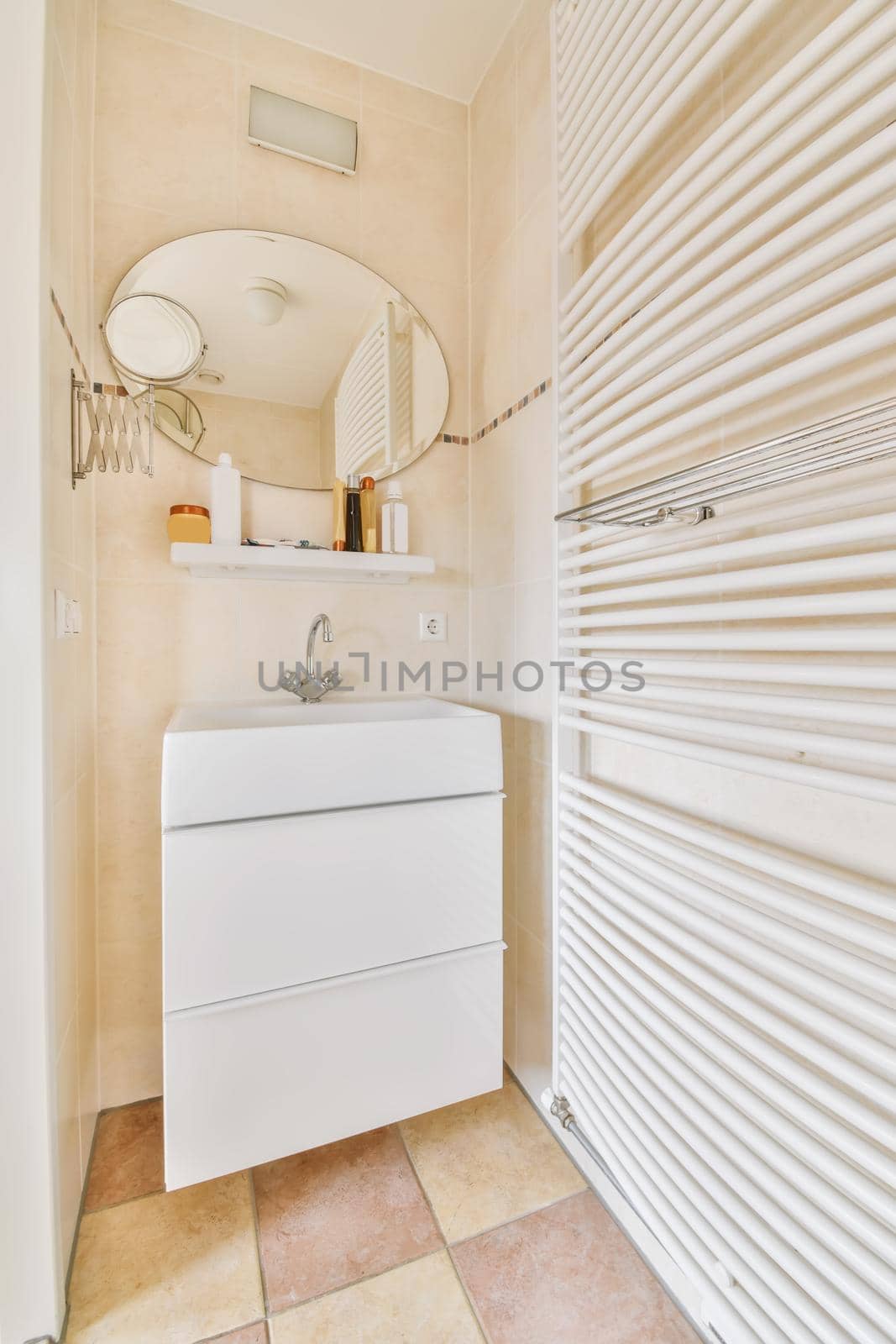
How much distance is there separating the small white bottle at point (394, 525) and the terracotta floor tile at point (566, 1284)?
1386 millimetres

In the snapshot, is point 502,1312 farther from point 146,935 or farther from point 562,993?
point 146,935

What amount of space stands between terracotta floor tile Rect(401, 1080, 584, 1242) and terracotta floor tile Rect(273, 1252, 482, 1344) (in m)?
0.09

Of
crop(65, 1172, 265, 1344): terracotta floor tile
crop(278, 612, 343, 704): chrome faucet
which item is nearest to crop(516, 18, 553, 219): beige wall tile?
crop(278, 612, 343, 704): chrome faucet

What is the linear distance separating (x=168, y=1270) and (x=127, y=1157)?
31cm

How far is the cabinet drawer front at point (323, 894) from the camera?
1.03m

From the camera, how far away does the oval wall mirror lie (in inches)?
55.5

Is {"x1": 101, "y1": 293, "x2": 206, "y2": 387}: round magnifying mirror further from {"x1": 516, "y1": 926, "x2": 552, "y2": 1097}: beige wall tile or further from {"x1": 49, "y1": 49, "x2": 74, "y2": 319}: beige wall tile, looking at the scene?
{"x1": 516, "y1": 926, "x2": 552, "y2": 1097}: beige wall tile

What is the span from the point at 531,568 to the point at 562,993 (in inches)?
34.7

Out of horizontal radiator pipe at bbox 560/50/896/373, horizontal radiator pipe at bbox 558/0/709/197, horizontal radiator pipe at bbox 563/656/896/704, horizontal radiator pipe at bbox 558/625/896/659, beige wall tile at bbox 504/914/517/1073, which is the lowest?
beige wall tile at bbox 504/914/517/1073

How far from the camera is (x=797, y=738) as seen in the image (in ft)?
2.20

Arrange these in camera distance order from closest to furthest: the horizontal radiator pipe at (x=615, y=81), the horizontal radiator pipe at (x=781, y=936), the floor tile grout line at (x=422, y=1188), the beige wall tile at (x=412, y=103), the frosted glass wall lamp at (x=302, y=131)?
the horizontal radiator pipe at (x=781, y=936) → the horizontal radiator pipe at (x=615, y=81) → the floor tile grout line at (x=422, y=1188) → the frosted glass wall lamp at (x=302, y=131) → the beige wall tile at (x=412, y=103)

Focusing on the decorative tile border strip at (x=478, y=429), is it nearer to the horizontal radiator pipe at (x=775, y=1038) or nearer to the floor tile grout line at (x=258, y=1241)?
the horizontal radiator pipe at (x=775, y=1038)

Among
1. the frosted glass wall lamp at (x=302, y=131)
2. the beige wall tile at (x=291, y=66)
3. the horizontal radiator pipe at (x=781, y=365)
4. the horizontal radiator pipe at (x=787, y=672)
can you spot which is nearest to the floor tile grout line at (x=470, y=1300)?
the horizontal radiator pipe at (x=787, y=672)

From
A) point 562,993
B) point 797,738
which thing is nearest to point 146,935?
point 562,993
